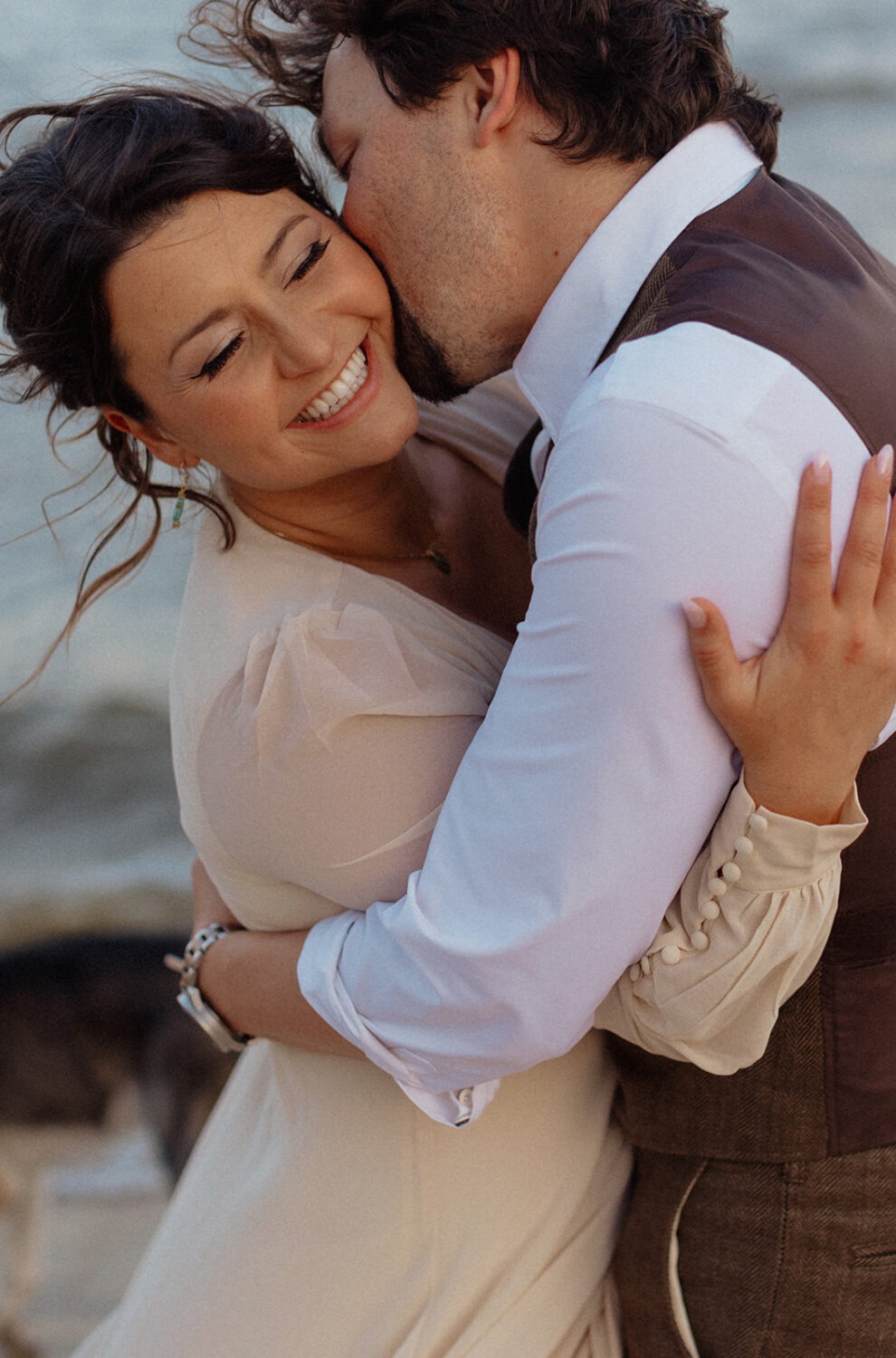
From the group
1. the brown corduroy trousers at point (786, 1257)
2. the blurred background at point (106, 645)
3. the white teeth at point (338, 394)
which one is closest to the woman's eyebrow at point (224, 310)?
the white teeth at point (338, 394)

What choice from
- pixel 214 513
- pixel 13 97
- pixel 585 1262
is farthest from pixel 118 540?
pixel 585 1262

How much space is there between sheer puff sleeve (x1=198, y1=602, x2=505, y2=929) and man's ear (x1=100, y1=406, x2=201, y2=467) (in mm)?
336

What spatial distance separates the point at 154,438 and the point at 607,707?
0.81 m

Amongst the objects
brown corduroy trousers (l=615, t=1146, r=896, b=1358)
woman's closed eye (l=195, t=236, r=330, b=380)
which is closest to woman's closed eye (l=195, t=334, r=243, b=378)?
woman's closed eye (l=195, t=236, r=330, b=380)

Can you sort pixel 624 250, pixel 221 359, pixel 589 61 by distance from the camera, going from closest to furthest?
pixel 624 250, pixel 589 61, pixel 221 359

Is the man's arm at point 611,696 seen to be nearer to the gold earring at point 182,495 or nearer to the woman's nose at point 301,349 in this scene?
the woman's nose at point 301,349

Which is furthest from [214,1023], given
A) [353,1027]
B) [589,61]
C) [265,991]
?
[589,61]

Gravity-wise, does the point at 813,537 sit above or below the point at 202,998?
above

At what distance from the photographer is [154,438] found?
1.59 m

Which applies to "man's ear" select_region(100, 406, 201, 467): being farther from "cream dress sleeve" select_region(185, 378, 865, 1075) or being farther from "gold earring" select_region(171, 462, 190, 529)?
"cream dress sleeve" select_region(185, 378, 865, 1075)

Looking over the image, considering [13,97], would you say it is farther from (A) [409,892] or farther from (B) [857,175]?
(A) [409,892]

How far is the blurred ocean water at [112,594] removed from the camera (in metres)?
3.16

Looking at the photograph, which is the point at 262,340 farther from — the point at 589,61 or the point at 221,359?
the point at 589,61

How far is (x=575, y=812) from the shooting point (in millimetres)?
1014
